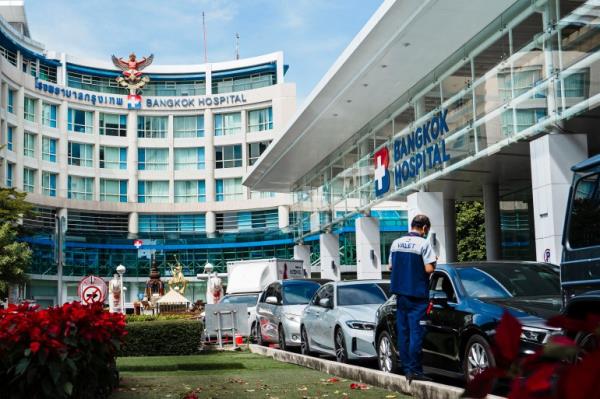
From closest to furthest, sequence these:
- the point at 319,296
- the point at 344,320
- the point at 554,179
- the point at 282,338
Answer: the point at 344,320 → the point at 319,296 → the point at 554,179 → the point at 282,338

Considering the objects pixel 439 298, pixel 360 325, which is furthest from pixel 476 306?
pixel 360 325

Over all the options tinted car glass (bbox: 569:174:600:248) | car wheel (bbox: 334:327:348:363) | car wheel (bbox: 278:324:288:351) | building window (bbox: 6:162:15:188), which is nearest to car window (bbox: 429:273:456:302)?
tinted car glass (bbox: 569:174:600:248)

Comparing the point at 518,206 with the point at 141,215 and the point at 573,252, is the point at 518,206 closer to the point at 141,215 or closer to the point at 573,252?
the point at 573,252

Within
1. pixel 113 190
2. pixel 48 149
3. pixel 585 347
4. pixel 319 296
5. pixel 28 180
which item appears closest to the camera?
pixel 585 347

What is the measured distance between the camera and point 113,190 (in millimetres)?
73250

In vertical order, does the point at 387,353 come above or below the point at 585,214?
below

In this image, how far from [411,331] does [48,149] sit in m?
63.4

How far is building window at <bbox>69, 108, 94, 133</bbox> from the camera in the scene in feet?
233

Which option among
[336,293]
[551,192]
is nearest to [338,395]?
[336,293]

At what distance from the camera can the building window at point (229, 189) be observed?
74.6 metres

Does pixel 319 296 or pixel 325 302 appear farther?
pixel 319 296

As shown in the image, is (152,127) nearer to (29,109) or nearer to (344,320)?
(29,109)

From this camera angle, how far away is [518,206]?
29.2m

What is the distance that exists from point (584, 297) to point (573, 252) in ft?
2.11
